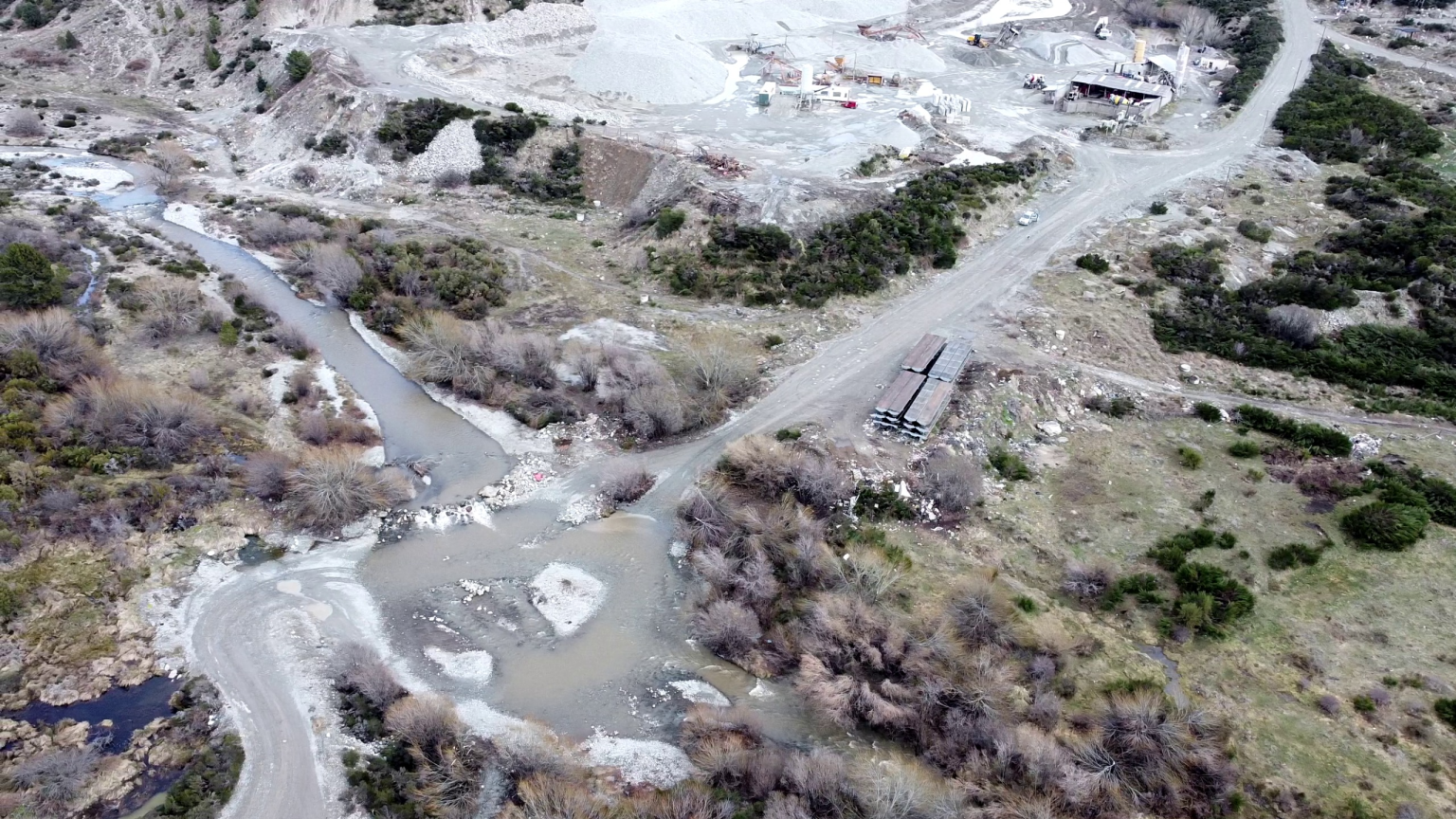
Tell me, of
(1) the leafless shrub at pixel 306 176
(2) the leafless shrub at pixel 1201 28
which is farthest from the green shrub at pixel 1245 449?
(2) the leafless shrub at pixel 1201 28

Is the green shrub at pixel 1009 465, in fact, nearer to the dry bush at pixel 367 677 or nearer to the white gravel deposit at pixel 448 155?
the dry bush at pixel 367 677

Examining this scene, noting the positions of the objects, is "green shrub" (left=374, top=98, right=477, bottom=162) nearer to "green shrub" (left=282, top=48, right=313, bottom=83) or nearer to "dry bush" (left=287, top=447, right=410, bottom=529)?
"green shrub" (left=282, top=48, right=313, bottom=83)

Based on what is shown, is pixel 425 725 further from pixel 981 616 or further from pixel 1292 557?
pixel 1292 557

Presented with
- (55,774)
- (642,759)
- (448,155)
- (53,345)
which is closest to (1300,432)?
(642,759)

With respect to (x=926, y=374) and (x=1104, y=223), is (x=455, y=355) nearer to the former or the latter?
(x=926, y=374)

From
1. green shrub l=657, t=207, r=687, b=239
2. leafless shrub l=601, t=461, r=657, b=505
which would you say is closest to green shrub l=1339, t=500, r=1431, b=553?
leafless shrub l=601, t=461, r=657, b=505

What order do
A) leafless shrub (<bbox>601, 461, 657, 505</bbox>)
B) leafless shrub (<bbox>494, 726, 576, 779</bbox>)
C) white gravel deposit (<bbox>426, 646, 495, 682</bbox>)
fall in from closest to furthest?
leafless shrub (<bbox>494, 726, 576, 779</bbox>) < white gravel deposit (<bbox>426, 646, 495, 682</bbox>) < leafless shrub (<bbox>601, 461, 657, 505</bbox>)
